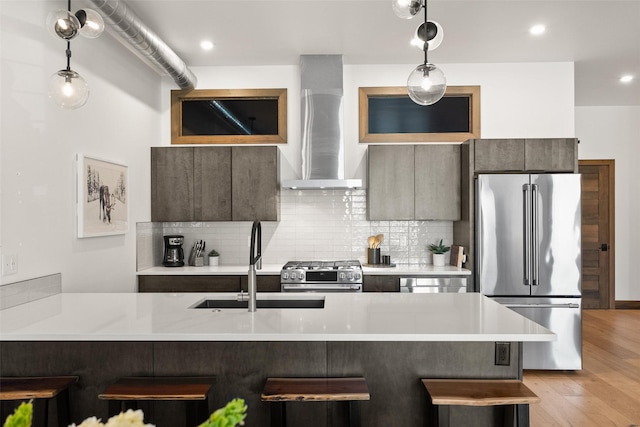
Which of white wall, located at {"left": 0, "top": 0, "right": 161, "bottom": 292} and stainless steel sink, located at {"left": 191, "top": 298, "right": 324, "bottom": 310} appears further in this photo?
stainless steel sink, located at {"left": 191, "top": 298, "right": 324, "bottom": 310}

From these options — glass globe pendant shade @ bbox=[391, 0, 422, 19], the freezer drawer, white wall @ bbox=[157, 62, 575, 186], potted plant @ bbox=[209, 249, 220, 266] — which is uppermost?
white wall @ bbox=[157, 62, 575, 186]

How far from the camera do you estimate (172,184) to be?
4.81 m

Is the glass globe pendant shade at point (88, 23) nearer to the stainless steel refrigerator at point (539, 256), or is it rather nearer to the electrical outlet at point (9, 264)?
the electrical outlet at point (9, 264)

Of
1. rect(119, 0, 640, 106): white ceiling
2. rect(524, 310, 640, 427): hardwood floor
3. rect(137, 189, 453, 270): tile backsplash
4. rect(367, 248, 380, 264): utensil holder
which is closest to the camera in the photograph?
rect(524, 310, 640, 427): hardwood floor

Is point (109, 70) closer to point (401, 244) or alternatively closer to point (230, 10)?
point (230, 10)

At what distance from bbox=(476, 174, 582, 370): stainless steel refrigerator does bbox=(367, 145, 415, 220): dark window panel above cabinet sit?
750 mm

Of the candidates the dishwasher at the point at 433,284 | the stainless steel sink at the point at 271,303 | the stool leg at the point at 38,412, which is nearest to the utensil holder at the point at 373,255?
the dishwasher at the point at 433,284

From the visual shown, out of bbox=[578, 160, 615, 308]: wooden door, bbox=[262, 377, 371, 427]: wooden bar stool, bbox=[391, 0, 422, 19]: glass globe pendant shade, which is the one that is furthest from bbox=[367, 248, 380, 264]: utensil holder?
bbox=[578, 160, 615, 308]: wooden door

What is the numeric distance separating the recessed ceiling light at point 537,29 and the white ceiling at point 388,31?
51mm

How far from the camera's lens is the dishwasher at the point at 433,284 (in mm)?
4359

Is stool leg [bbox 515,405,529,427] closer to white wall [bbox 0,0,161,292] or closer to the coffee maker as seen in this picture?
white wall [bbox 0,0,161,292]

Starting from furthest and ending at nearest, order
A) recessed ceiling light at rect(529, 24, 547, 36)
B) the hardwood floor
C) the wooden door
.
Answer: the wooden door
recessed ceiling light at rect(529, 24, 547, 36)
the hardwood floor

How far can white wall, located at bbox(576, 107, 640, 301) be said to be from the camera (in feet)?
22.5

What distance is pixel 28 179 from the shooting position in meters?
2.82
